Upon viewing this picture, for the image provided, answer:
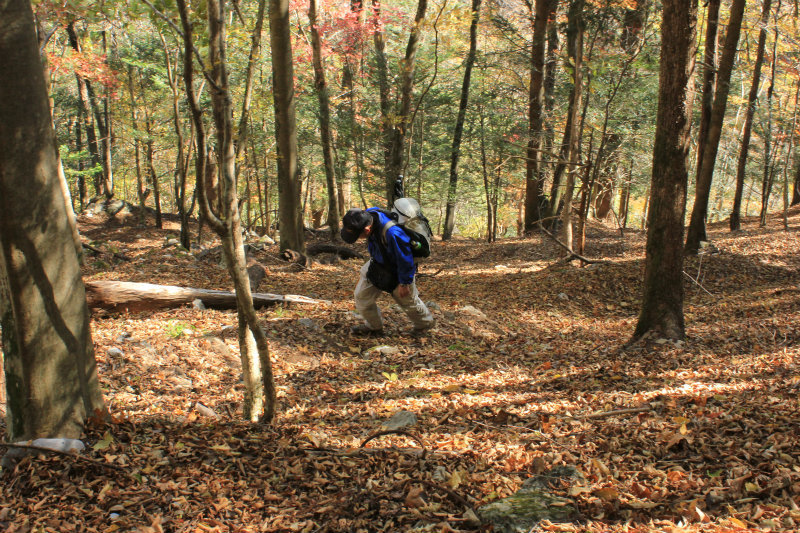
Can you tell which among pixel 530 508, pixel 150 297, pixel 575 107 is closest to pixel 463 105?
pixel 575 107

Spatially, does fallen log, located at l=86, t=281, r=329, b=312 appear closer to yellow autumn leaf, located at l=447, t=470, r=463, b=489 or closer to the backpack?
the backpack

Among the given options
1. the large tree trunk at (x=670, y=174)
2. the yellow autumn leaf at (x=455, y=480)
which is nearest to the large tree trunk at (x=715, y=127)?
the large tree trunk at (x=670, y=174)

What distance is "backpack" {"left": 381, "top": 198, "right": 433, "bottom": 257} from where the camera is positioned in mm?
6031

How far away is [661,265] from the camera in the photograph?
6.18 metres

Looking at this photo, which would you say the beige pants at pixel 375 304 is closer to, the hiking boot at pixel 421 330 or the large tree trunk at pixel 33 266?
the hiking boot at pixel 421 330

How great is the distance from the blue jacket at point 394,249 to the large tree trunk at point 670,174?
288 centimetres

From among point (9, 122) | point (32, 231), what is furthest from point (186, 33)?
point (32, 231)

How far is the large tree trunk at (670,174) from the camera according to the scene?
18.9 ft

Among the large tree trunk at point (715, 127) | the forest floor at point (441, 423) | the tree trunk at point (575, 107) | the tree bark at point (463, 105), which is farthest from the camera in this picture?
the tree bark at point (463, 105)

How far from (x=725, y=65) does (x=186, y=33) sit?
12.0m

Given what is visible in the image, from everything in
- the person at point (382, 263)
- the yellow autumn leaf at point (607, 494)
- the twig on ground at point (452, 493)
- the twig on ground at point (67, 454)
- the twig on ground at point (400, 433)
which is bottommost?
the twig on ground at point (400, 433)

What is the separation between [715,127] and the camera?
11438mm

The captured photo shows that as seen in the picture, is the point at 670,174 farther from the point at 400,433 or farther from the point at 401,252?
the point at 400,433

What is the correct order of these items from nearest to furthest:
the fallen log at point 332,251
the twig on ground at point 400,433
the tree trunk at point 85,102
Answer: the twig on ground at point 400,433 → the fallen log at point 332,251 → the tree trunk at point 85,102
